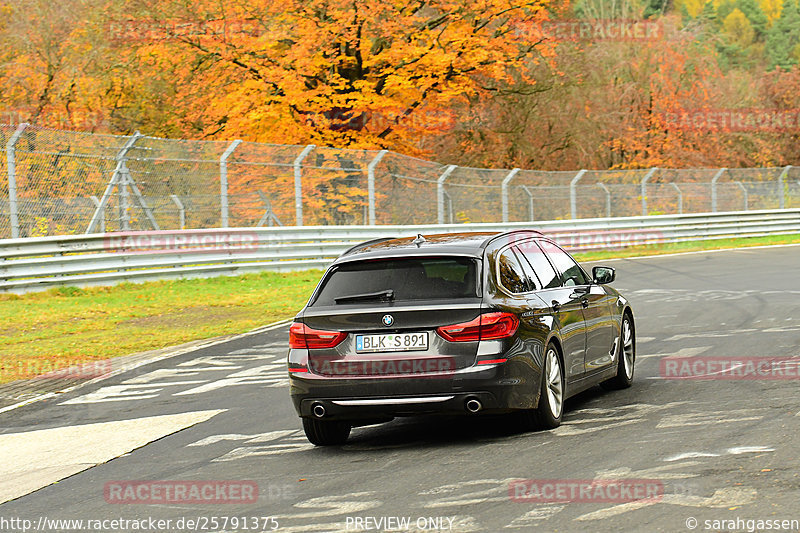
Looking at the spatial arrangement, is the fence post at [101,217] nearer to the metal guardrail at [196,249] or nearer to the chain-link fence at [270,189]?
the chain-link fence at [270,189]

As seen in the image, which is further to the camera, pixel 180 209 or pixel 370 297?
pixel 180 209

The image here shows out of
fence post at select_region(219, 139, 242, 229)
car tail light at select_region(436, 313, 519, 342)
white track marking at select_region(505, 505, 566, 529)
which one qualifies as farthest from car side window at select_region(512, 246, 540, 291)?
fence post at select_region(219, 139, 242, 229)

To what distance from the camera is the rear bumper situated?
7.42m

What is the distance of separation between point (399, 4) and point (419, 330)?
27.8 meters

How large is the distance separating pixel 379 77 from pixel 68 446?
2624 centimetres

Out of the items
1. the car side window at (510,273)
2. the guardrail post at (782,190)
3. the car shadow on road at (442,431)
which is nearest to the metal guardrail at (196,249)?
the guardrail post at (782,190)

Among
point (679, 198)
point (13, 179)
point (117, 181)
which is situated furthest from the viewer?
point (679, 198)

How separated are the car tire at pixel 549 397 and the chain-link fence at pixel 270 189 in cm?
1384

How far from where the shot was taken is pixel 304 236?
82.7ft

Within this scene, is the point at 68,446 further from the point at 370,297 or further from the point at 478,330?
the point at 478,330

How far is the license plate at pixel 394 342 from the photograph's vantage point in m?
7.50

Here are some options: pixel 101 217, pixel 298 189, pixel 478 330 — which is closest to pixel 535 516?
pixel 478 330

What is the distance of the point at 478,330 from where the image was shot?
7.47 meters

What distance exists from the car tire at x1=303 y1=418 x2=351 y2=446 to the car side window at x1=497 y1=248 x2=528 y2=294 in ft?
5.15
